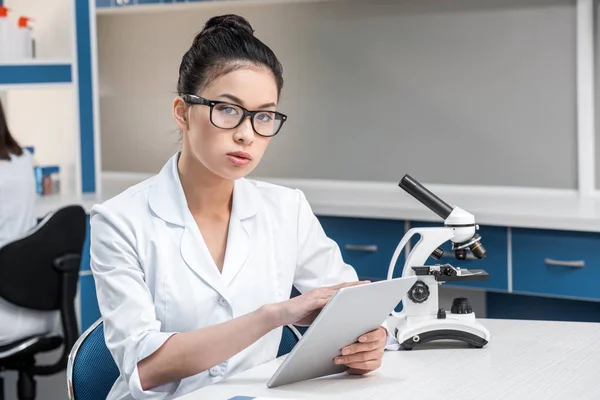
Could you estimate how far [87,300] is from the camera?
380 centimetres

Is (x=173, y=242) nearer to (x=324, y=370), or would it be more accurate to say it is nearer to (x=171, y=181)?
(x=171, y=181)

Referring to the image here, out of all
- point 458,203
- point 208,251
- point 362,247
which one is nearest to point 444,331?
point 208,251

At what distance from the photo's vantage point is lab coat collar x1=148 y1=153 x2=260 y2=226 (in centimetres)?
186

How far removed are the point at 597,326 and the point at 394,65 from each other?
2261 mm

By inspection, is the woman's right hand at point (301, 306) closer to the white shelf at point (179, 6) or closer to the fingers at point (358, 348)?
the fingers at point (358, 348)

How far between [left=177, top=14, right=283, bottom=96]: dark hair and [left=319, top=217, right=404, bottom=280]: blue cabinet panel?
163cm

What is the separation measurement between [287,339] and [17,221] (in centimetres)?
179

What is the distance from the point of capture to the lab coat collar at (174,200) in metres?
1.86

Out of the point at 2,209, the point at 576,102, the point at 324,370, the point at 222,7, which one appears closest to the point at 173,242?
the point at 324,370

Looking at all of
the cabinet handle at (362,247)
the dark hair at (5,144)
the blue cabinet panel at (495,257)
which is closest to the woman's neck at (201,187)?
the blue cabinet panel at (495,257)

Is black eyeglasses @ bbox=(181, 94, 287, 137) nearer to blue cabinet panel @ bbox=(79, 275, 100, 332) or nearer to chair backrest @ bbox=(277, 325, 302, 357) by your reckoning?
chair backrest @ bbox=(277, 325, 302, 357)

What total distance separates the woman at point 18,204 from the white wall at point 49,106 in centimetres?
59

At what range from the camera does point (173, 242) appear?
6.04 feet

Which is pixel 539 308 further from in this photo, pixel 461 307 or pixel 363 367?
pixel 363 367
